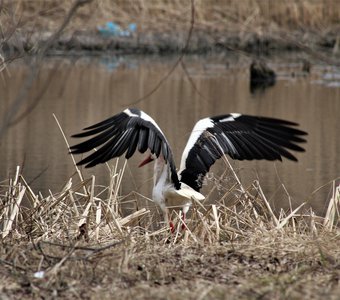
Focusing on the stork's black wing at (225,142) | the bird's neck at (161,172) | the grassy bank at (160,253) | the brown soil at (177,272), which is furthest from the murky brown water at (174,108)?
the brown soil at (177,272)

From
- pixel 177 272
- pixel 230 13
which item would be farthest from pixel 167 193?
pixel 230 13

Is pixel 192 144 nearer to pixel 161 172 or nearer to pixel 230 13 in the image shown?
pixel 161 172

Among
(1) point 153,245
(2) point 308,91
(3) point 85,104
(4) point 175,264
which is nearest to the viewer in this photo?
(4) point 175,264

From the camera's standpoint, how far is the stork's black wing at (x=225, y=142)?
6.88 metres

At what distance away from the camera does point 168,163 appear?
23.1 ft

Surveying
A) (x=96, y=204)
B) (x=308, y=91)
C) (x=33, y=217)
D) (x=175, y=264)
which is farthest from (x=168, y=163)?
(x=308, y=91)

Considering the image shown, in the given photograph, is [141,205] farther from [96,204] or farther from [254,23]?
[254,23]

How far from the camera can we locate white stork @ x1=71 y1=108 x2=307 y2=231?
6.53m

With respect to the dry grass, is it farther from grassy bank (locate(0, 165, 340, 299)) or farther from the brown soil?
the brown soil

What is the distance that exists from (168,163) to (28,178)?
3316 millimetres

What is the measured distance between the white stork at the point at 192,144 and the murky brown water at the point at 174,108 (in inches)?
25.3

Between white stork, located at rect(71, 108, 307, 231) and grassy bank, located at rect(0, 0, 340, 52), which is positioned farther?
grassy bank, located at rect(0, 0, 340, 52)

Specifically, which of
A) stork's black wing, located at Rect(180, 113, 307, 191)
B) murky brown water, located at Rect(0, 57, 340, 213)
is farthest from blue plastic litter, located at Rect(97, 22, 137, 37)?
stork's black wing, located at Rect(180, 113, 307, 191)

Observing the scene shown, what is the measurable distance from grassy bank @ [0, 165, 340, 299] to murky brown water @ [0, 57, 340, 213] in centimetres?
93
